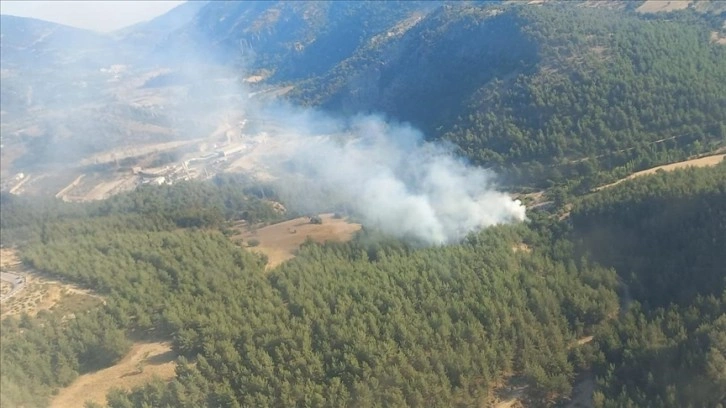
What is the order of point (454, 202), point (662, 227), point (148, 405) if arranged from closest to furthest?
point (148, 405)
point (662, 227)
point (454, 202)

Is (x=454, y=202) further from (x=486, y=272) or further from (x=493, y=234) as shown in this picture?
(x=486, y=272)

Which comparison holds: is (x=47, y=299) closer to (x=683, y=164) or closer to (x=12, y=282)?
(x=12, y=282)

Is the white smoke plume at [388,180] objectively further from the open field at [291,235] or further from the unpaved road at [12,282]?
the unpaved road at [12,282]

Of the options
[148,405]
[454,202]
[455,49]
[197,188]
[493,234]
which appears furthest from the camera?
[455,49]

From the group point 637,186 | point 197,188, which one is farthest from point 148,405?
point 197,188

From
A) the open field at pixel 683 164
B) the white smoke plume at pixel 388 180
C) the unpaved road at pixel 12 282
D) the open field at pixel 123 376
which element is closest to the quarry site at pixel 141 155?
the white smoke plume at pixel 388 180

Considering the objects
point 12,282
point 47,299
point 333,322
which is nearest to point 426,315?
point 333,322
